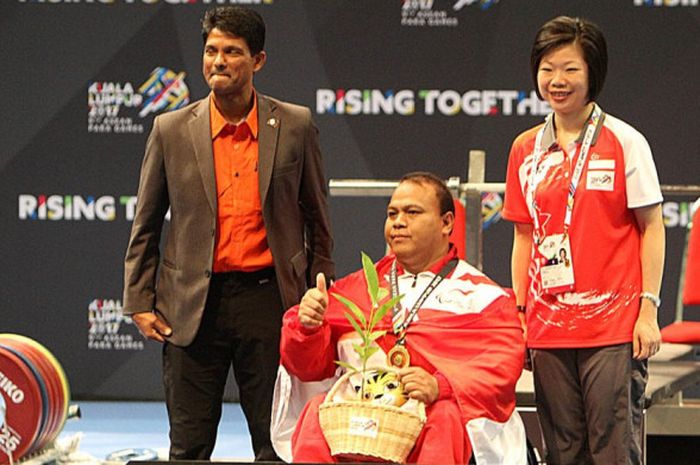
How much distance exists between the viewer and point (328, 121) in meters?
7.08

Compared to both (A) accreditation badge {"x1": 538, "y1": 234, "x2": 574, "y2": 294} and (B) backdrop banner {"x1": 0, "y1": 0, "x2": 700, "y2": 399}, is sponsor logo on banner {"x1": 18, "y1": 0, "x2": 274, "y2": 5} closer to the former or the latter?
(B) backdrop banner {"x1": 0, "y1": 0, "x2": 700, "y2": 399}

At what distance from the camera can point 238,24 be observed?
3.69 metres

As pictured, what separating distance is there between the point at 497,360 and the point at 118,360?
4.31 m

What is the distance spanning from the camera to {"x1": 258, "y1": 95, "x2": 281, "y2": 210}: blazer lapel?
3709 mm

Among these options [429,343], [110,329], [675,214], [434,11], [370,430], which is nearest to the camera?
[370,430]

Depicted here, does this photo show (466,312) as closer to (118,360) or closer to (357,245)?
(357,245)

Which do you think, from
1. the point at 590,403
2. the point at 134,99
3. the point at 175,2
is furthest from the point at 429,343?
the point at 175,2

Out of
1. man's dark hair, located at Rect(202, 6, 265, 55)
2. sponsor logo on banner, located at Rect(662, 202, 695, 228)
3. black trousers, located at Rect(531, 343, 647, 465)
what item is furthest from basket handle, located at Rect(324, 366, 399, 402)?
sponsor logo on banner, located at Rect(662, 202, 695, 228)

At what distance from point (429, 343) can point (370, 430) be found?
543 millimetres

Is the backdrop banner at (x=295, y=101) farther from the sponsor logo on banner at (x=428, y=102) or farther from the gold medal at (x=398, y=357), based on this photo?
the gold medal at (x=398, y=357)

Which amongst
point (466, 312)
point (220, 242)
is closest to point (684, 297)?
point (466, 312)

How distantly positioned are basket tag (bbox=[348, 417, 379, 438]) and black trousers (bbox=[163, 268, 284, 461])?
0.79 metres

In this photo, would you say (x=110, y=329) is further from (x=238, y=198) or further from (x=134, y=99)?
(x=238, y=198)

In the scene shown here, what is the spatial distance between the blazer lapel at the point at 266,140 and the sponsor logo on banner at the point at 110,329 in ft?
11.9
